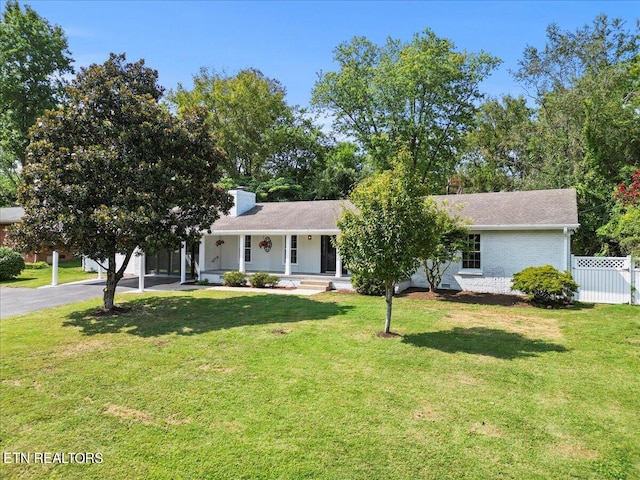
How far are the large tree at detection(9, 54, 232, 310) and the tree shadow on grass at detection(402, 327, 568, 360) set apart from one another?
26.1 ft

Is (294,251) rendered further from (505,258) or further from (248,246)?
(505,258)

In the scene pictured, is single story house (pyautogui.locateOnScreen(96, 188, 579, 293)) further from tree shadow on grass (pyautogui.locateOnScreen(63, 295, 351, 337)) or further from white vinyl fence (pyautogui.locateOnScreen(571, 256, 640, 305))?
tree shadow on grass (pyautogui.locateOnScreen(63, 295, 351, 337))

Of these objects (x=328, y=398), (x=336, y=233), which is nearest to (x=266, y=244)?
(x=336, y=233)

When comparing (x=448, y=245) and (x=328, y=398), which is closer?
(x=328, y=398)

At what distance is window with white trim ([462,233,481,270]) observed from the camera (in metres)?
16.3

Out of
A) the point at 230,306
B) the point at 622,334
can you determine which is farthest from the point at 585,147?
the point at 230,306

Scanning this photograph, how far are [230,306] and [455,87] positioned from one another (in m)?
25.6

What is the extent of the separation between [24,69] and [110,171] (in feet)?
106

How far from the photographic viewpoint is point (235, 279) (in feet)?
61.9

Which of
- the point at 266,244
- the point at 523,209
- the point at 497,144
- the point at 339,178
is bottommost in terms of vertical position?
the point at 266,244

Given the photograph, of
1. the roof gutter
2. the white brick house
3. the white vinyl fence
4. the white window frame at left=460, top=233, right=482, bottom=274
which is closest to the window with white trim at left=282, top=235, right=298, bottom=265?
the white brick house

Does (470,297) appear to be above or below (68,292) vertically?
above

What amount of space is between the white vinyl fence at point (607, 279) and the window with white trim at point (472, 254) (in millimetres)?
3333

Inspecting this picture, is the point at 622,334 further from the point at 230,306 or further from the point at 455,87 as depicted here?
the point at 455,87
